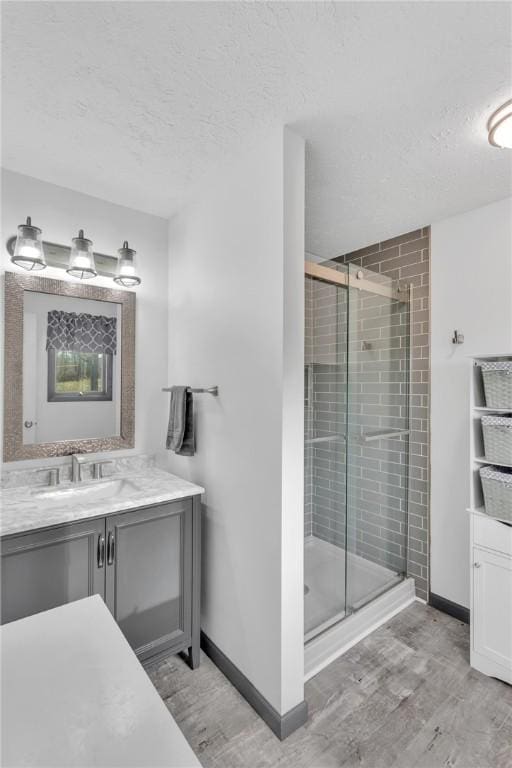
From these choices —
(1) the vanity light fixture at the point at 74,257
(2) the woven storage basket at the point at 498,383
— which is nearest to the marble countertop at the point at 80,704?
(1) the vanity light fixture at the point at 74,257

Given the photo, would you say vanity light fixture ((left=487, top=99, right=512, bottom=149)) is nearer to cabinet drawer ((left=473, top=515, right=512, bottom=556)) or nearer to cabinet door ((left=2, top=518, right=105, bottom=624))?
cabinet drawer ((left=473, top=515, right=512, bottom=556))

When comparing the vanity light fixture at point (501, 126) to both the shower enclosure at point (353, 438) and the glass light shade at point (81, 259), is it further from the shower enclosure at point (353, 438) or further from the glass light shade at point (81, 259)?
the glass light shade at point (81, 259)

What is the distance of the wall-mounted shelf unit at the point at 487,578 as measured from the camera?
6.01 ft

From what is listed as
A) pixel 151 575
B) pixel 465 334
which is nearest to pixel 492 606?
pixel 465 334

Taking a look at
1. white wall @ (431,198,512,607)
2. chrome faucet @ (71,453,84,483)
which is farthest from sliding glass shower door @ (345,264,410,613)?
chrome faucet @ (71,453,84,483)

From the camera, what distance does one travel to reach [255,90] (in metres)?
1.40

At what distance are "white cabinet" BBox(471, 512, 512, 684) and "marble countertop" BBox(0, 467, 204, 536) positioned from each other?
1441 millimetres

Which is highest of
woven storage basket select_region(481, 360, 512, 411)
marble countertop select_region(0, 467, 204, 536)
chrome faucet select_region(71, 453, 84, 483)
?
woven storage basket select_region(481, 360, 512, 411)

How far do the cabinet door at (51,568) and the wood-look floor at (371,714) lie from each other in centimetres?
67

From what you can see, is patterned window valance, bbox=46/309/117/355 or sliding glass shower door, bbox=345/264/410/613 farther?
sliding glass shower door, bbox=345/264/410/613

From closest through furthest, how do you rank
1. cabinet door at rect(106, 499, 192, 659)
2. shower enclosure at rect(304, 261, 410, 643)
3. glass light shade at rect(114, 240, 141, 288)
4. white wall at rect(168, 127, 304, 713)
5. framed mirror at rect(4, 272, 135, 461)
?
1. white wall at rect(168, 127, 304, 713)
2. cabinet door at rect(106, 499, 192, 659)
3. framed mirror at rect(4, 272, 135, 461)
4. glass light shade at rect(114, 240, 141, 288)
5. shower enclosure at rect(304, 261, 410, 643)

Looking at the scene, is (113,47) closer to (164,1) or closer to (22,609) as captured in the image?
(164,1)

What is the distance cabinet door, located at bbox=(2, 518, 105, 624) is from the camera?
4.84 ft

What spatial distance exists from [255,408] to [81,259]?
1215mm
